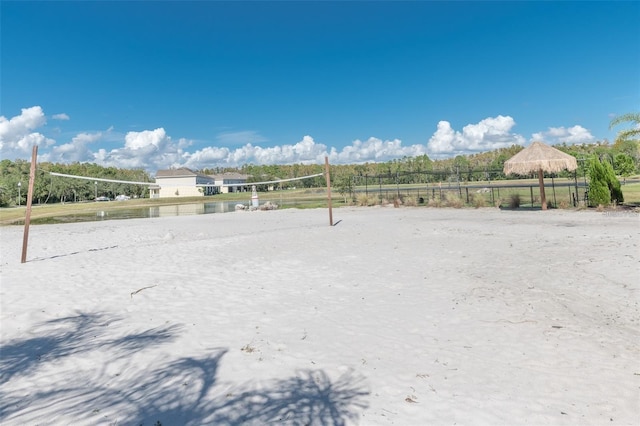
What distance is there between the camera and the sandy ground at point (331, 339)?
252 centimetres

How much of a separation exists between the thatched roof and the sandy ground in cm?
779

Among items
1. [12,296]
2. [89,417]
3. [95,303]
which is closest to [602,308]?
[89,417]

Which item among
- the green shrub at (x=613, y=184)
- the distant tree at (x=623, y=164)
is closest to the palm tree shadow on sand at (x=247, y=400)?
the green shrub at (x=613, y=184)

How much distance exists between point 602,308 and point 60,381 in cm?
552

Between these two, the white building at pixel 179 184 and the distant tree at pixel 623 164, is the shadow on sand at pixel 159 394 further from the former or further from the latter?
the white building at pixel 179 184

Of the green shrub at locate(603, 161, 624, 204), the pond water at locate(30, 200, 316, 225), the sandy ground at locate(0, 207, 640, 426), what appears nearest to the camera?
the sandy ground at locate(0, 207, 640, 426)

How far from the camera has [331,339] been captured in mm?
3688

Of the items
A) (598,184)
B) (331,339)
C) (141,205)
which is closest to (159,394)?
(331,339)

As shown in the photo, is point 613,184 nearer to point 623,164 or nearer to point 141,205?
point 623,164

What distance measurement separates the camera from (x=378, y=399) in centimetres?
260

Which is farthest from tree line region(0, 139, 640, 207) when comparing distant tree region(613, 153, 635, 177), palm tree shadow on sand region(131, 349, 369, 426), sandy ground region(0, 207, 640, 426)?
palm tree shadow on sand region(131, 349, 369, 426)

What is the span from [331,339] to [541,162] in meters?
14.3

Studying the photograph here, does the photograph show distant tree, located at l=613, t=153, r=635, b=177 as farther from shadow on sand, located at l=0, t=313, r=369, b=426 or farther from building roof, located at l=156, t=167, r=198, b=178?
building roof, located at l=156, t=167, r=198, b=178

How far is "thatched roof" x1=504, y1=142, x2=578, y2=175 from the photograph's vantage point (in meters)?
14.3
